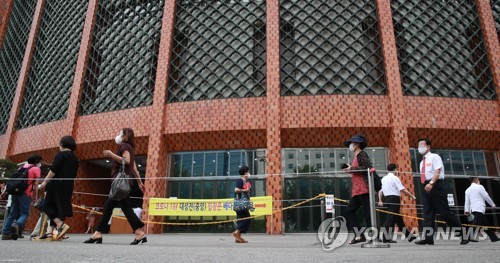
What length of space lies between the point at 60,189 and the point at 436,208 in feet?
18.3

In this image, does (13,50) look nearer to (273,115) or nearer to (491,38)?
(273,115)

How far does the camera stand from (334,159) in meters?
14.8

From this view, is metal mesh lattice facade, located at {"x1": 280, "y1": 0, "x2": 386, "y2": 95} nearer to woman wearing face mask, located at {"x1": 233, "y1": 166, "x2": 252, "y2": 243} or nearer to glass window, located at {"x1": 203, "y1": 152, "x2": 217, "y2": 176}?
glass window, located at {"x1": 203, "y1": 152, "x2": 217, "y2": 176}

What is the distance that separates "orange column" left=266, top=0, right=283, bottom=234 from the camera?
41.7ft

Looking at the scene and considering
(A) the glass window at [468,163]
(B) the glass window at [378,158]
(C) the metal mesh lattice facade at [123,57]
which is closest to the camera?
(B) the glass window at [378,158]

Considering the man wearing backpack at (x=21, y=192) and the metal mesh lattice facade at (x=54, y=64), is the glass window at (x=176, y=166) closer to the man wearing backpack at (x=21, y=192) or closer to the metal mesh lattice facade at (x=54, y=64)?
the metal mesh lattice facade at (x=54, y=64)

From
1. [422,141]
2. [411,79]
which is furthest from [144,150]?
[422,141]

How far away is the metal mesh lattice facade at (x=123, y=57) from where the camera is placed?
1579cm

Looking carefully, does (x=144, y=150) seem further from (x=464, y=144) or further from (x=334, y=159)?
(x=464, y=144)

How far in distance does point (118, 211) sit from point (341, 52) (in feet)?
39.0

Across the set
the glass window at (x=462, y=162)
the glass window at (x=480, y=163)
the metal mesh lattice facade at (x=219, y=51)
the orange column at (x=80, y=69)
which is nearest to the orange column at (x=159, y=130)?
the metal mesh lattice facade at (x=219, y=51)

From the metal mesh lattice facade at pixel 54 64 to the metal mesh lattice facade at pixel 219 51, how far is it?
565 cm

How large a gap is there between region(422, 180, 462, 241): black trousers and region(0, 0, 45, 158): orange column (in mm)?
18884

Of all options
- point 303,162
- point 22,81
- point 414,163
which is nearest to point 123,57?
point 22,81
